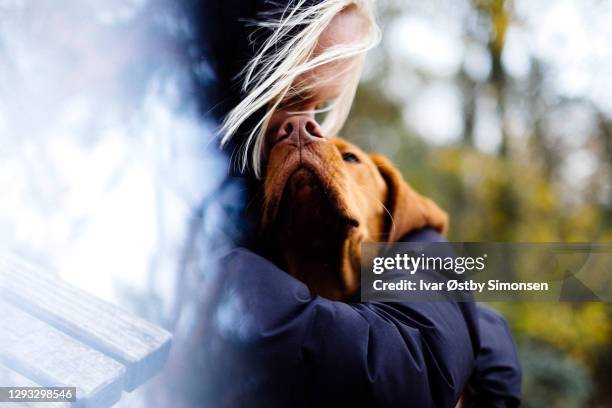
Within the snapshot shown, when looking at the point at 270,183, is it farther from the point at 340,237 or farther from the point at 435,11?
the point at 435,11

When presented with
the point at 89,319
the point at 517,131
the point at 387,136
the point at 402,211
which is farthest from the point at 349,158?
the point at 387,136

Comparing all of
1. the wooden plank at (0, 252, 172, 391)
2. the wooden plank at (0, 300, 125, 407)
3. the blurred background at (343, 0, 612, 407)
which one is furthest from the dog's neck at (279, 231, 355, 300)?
the blurred background at (343, 0, 612, 407)

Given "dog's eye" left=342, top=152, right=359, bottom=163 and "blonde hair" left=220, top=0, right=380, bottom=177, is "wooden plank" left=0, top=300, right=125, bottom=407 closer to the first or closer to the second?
"blonde hair" left=220, top=0, right=380, bottom=177

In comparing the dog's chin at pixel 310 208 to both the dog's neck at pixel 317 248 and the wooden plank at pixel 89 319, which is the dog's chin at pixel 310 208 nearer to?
the dog's neck at pixel 317 248

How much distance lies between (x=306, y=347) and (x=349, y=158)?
0.47 metres

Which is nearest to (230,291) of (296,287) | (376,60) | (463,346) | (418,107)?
(296,287)

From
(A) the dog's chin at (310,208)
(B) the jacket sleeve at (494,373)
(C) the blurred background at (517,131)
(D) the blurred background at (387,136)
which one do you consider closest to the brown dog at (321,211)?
(A) the dog's chin at (310,208)

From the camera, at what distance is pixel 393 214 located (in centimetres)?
127

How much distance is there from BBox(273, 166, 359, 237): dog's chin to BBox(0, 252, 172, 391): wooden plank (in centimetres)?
30

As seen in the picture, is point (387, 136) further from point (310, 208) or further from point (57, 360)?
point (57, 360)

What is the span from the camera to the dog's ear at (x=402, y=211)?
1248 mm

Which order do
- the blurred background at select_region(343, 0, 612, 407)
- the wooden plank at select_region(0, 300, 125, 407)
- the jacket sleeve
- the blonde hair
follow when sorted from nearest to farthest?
the wooden plank at select_region(0, 300, 125, 407), the blonde hair, the jacket sleeve, the blurred background at select_region(343, 0, 612, 407)

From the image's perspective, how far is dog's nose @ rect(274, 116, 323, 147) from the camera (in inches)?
40.7

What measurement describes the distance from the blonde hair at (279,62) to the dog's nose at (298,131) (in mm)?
34
